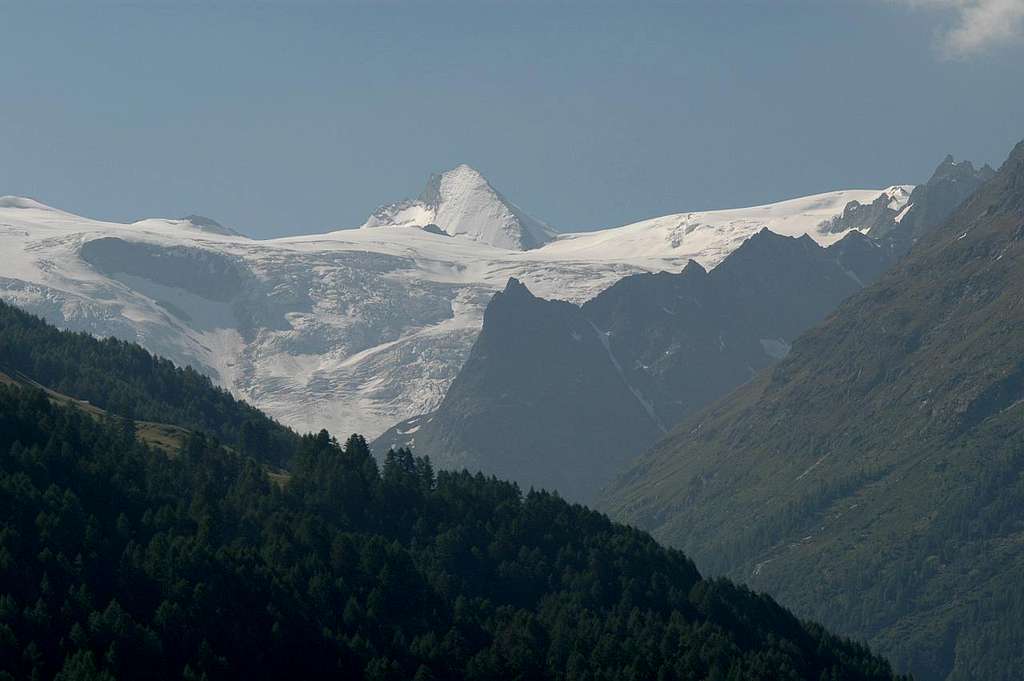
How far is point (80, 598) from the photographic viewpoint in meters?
180

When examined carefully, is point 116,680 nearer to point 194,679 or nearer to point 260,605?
point 194,679

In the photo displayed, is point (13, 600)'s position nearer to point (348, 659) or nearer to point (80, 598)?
point (80, 598)

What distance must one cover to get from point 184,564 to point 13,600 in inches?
881

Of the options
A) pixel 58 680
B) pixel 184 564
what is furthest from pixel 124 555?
pixel 58 680

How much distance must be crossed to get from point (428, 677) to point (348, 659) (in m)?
7.87

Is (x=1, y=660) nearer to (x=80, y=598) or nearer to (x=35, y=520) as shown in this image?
(x=80, y=598)

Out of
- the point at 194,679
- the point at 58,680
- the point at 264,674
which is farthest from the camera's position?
the point at 264,674

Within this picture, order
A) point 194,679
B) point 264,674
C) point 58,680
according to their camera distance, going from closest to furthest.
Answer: point 58,680, point 194,679, point 264,674

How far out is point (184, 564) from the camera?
638 ft

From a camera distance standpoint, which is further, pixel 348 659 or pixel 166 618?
pixel 348 659

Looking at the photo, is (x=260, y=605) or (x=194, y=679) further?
(x=260, y=605)

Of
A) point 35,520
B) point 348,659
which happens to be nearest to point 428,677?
point 348,659

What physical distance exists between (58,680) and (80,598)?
19.0 meters

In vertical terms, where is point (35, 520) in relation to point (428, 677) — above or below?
above
